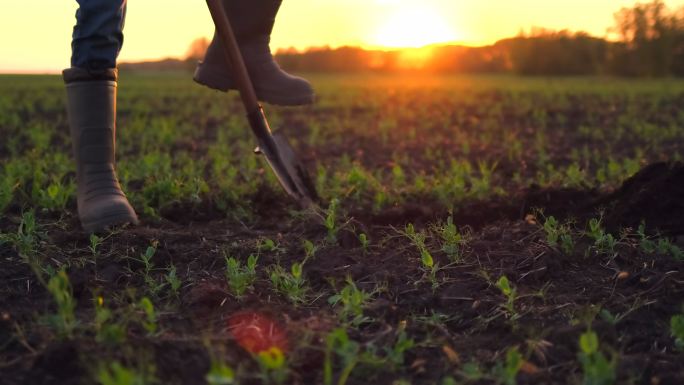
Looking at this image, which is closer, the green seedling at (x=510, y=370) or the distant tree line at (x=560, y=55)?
the green seedling at (x=510, y=370)

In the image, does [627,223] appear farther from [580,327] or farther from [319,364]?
[319,364]

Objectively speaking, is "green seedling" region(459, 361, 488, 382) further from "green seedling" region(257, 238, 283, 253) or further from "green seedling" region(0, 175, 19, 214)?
"green seedling" region(0, 175, 19, 214)

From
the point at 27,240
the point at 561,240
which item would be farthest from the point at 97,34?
the point at 561,240

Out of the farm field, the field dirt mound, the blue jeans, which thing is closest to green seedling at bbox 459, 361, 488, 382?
the farm field

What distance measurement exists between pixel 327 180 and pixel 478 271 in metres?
2.42

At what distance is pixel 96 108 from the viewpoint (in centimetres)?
328

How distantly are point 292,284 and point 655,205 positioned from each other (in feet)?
5.61

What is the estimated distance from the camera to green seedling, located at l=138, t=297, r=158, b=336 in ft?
6.32

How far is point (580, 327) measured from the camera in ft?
6.63

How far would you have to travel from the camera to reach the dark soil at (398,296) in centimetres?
185

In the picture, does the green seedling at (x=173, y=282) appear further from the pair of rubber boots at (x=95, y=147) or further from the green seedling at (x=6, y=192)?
the green seedling at (x=6, y=192)

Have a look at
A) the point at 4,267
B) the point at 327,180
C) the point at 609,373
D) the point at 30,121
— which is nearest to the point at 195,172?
the point at 327,180

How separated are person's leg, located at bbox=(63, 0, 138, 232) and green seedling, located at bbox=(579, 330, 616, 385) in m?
2.11

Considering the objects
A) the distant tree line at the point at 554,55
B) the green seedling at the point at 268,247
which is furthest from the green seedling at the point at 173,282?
the distant tree line at the point at 554,55
